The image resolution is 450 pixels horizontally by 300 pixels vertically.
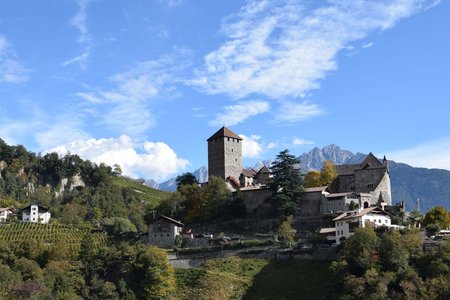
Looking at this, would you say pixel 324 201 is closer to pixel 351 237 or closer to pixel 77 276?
pixel 351 237

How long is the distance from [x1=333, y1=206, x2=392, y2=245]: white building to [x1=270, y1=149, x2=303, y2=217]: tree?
316 inches

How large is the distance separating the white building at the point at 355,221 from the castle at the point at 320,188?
5.26 meters

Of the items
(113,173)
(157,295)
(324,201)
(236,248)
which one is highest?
(113,173)

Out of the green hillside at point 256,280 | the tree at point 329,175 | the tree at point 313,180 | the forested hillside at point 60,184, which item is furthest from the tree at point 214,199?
the forested hillside at point 60,184

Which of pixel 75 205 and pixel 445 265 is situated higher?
pixel 75 205

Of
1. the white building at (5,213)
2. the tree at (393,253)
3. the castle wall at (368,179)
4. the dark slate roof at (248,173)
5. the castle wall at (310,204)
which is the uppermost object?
the dark slate roof at (248,173)

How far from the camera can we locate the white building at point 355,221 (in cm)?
Result: 5878

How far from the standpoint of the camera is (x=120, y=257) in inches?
2347

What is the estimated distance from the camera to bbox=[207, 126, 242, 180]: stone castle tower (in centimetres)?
8644

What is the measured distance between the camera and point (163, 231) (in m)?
68.8

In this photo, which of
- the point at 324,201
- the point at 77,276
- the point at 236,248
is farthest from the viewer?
the point at 324,201

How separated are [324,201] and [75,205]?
156 ft

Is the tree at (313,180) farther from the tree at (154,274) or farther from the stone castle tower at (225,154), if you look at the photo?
the tree at (154,274)

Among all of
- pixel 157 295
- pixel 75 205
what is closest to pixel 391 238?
pixel 157 295
